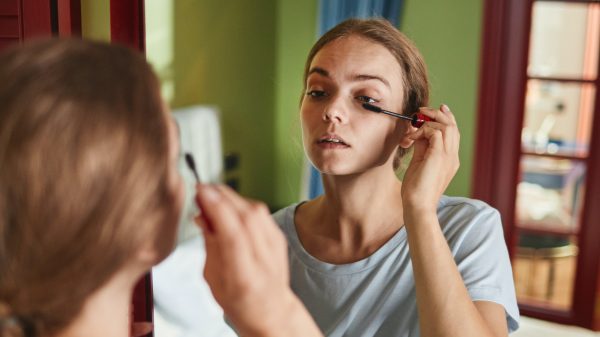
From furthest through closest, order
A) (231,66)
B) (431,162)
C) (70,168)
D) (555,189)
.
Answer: (555,189), (231,66), (431,162), (70,168)

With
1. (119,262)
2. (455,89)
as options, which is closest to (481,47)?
(455,89)

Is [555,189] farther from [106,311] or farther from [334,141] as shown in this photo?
[106,311]

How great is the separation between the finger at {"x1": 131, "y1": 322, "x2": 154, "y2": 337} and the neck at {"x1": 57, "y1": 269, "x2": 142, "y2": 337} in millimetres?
340

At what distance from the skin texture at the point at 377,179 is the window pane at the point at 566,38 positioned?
1.48 feet

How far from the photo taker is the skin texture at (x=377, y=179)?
0.52 meters

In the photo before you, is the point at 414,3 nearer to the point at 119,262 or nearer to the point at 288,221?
the point at 288,221

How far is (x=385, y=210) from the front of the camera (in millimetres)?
635

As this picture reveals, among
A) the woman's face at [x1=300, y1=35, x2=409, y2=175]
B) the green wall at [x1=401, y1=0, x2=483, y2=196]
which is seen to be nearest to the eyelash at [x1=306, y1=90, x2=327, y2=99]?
the woman's face at [x1=300, y1=35, x2=409, y2=175]

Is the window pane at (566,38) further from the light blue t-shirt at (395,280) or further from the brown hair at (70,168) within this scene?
the brown hair at (70,168)

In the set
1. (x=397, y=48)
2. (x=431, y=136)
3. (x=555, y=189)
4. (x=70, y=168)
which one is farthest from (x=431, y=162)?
(x=555, y=189)

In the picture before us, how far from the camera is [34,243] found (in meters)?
0.29

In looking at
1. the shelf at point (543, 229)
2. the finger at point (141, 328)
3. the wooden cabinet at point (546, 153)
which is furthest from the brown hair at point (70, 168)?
the shelf at point (543, 229)

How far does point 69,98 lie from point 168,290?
43 cm

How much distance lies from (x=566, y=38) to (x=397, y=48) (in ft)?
2.10
